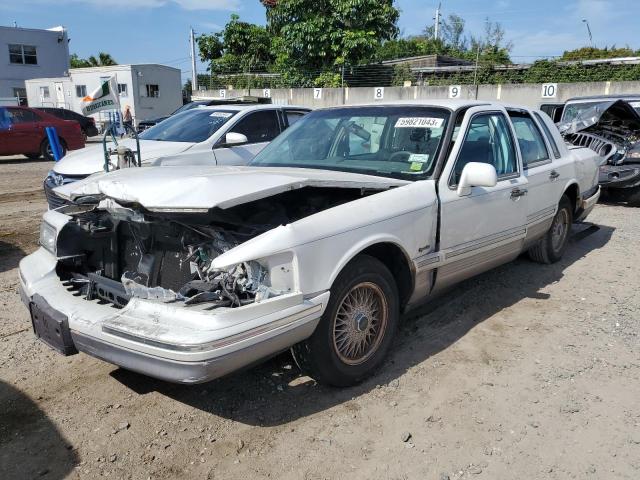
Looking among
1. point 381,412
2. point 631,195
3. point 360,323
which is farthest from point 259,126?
point 631,195

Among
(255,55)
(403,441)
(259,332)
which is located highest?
(255,55)

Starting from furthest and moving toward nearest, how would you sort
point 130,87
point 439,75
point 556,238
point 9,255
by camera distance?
point 130,87, point 439,75, point 9,255, point 556,238

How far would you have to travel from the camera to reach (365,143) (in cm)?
434

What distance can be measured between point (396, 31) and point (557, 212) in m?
23.3

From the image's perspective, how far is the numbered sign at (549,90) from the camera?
17.9 meters

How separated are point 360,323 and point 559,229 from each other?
11.7 ft

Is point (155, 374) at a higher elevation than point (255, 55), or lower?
lower

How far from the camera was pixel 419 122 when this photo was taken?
4.08 m

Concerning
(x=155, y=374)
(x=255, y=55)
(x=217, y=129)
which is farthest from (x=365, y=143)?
(x=255, y=55)

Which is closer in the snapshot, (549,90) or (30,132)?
(30,132)

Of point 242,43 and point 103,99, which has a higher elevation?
point 242,43

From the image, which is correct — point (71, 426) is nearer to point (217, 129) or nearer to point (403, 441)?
point (403, 441)

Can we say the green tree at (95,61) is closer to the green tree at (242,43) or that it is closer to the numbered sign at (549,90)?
the green tree at (242,43)

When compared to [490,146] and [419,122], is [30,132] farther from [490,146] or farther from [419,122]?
[490,146]
